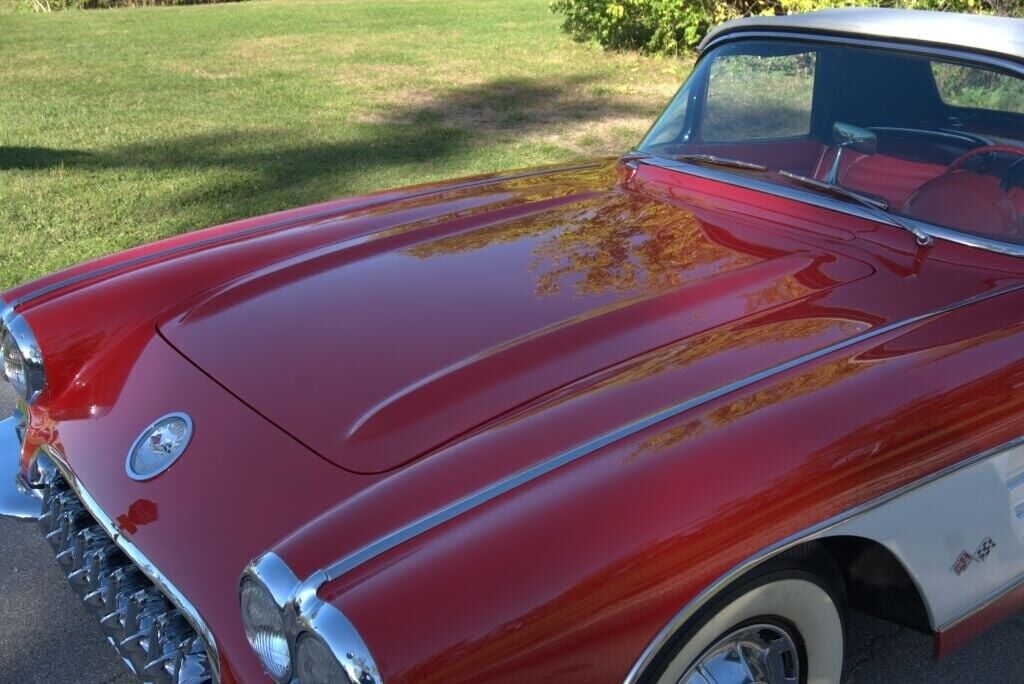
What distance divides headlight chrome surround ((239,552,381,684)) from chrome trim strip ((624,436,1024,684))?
1.44ft

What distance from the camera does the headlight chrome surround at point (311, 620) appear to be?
147 centimetres

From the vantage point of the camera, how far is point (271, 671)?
5.39ft

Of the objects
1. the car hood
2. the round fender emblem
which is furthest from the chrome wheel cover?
the round fender emblem

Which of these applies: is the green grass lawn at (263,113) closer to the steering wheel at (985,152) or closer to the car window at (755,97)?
the car window at (755,97)

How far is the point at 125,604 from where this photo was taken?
194cm

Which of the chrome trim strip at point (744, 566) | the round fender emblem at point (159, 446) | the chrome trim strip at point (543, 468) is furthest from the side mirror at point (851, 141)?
the round fender emblem at point (159, 446)

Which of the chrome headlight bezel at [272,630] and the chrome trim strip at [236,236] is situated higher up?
the chrome trim strip at [236,236]

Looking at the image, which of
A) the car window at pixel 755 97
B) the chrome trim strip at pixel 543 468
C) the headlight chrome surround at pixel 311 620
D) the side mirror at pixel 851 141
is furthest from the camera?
the car window at pixel 755 97

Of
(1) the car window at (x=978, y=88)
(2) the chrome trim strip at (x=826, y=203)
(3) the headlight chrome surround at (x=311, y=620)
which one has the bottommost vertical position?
(3) the headlight chrome surround at (x=311, y=620)

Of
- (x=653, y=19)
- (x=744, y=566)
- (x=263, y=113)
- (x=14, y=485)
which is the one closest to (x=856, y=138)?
(x=744, y=566)

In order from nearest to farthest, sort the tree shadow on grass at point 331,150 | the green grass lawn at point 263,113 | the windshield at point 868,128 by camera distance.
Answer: the windshield at point 868,128
the green grass lawn at point 263,113
the tree shadow on grass at point 331,150

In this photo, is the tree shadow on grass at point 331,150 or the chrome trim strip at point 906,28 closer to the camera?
the chrome trim strip at point 906,28

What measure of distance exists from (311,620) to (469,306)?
992 mm

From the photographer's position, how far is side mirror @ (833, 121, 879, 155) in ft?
9.32
